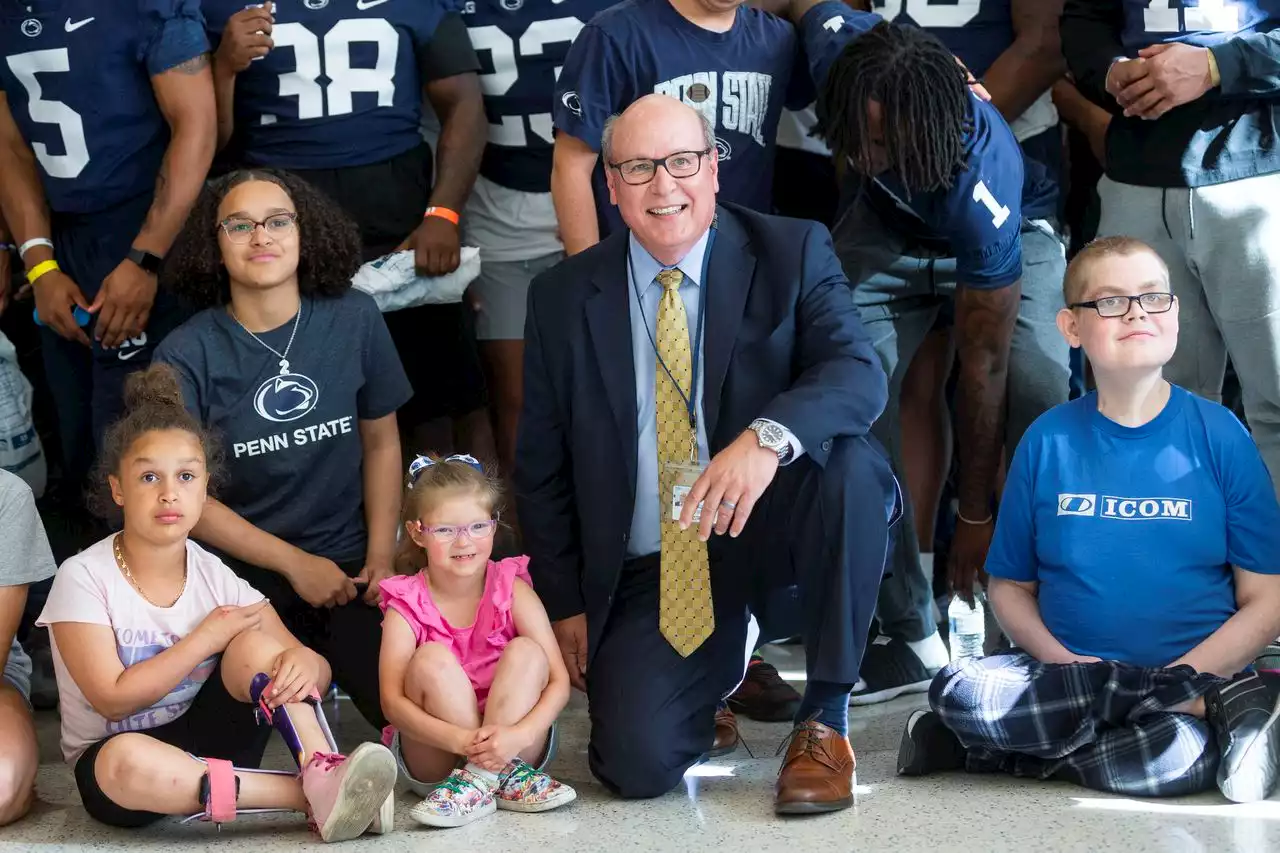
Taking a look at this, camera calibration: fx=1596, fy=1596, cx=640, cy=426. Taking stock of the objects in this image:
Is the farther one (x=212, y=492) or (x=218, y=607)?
(x=212, y=492)

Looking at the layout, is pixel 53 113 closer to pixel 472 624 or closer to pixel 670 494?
pixel 472 624

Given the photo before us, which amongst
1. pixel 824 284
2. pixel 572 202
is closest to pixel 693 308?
pixel 824 284

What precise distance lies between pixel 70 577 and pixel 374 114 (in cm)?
138

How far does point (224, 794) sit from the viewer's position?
2379mm

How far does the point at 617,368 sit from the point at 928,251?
0.82 meters

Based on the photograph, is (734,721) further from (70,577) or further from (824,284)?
(70,577)

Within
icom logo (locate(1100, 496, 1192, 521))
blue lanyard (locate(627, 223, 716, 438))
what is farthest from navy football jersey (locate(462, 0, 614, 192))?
icom logo (locate(1100, 496, 1192, 521))

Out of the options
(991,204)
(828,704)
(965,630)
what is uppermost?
(991,204)

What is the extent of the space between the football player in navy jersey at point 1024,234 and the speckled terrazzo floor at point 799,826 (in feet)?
2.05

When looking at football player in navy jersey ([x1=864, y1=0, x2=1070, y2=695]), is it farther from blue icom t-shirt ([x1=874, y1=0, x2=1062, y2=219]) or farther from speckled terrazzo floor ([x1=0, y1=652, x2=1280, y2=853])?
speckled terrazzo floor ([x1=0, y1=652, x2=1280, y2=853])

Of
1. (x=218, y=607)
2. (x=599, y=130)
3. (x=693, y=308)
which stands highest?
(x=599, y=130)

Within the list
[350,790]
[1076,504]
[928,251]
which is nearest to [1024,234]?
[928,251]

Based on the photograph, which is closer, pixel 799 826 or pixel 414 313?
pixel 799 826

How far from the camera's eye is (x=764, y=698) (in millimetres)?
3033
